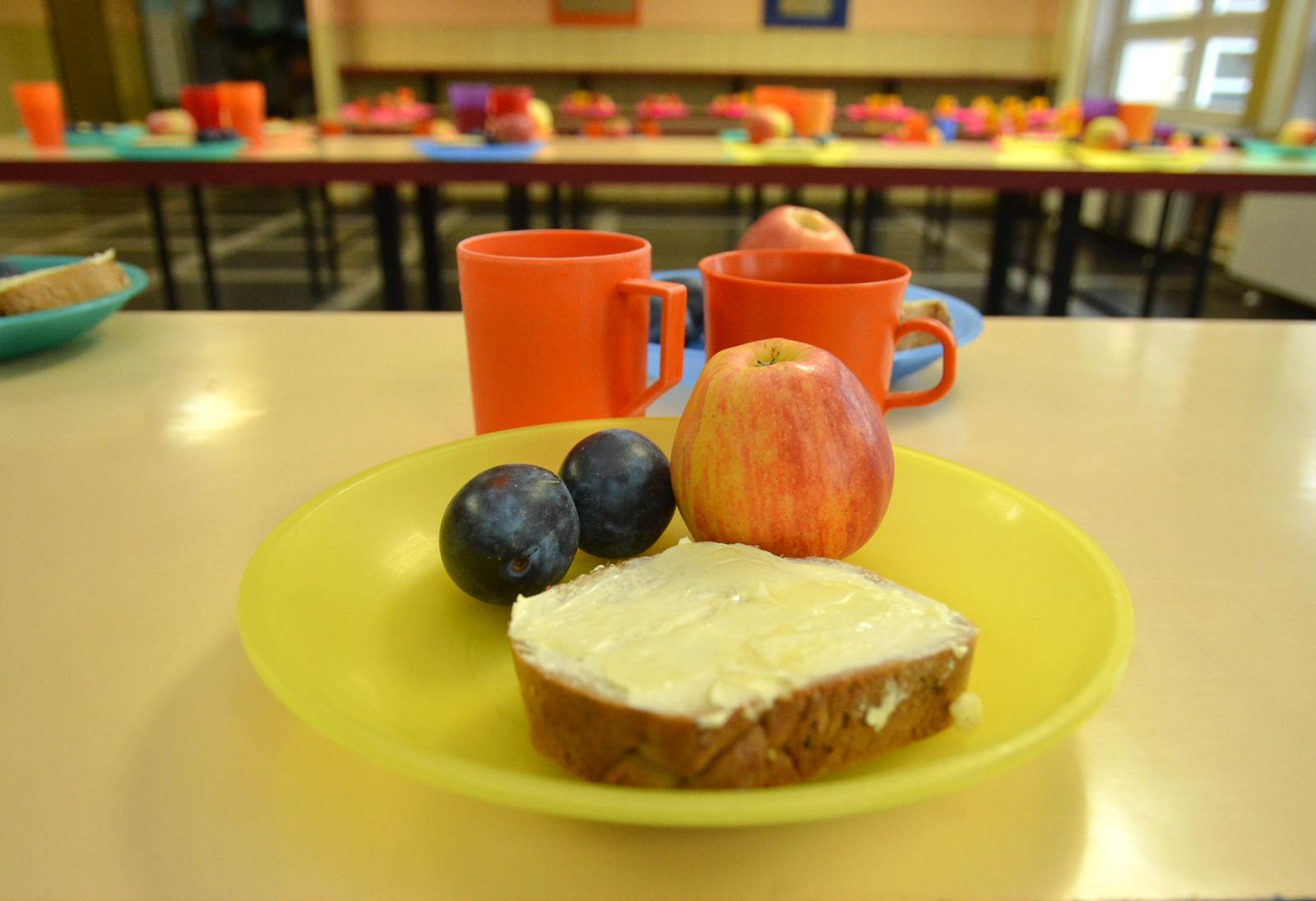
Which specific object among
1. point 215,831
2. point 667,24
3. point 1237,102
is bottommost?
point 215,831

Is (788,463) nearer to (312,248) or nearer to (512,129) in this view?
(512,129)

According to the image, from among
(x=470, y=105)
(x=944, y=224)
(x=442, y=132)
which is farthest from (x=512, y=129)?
(x=944, y=224)

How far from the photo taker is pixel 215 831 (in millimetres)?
325

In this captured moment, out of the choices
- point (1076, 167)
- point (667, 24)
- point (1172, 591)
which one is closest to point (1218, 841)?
point (1172, 591)

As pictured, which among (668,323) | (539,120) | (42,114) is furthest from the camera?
(539,120)

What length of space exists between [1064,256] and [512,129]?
1499 mm

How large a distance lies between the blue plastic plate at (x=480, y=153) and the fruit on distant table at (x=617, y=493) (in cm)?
175

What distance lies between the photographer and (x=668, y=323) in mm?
574

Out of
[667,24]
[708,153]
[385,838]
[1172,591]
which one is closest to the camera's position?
[385,838]

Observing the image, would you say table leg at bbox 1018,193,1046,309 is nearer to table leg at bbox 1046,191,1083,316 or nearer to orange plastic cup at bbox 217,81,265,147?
table leg at bbox 1046,191,1083,316

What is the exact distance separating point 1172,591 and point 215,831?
0.47m

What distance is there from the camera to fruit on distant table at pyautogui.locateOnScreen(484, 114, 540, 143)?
2.25 meters

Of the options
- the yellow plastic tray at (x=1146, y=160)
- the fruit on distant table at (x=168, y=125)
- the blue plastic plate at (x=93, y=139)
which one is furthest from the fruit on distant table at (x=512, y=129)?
the yellow plastic tray at (x=1146, y=160)

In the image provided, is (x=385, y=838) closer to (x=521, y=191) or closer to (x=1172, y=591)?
(x=1172, y=591)
